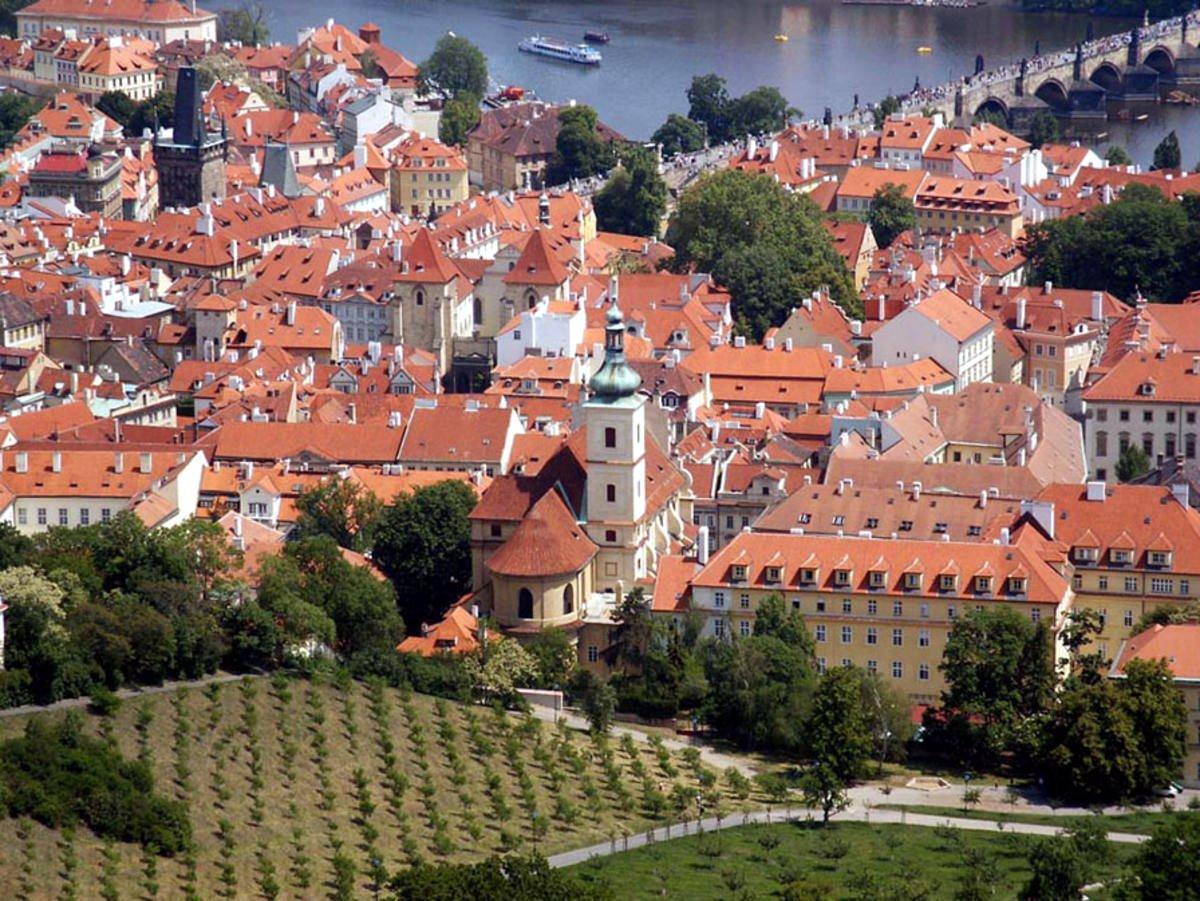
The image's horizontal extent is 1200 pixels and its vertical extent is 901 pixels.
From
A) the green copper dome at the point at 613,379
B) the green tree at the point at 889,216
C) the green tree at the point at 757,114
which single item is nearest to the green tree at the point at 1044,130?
the green tree at the point at 757,114

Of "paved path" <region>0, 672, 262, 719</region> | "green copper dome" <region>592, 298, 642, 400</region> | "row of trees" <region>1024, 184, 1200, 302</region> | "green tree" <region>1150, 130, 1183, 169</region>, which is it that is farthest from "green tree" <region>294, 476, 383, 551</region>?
"green tree" <region>1150, 130, 1183, 169</region>

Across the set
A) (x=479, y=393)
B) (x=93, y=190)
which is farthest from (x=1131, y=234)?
(x=93, y=190)

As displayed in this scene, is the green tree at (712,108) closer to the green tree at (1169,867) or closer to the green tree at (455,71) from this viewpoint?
the green tree at (455,71)

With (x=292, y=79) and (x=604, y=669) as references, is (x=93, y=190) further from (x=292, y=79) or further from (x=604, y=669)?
(x=604, y=669)

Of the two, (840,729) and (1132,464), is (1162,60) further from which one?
(840,729)

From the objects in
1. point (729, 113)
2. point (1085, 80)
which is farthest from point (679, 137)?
point (1085, 80)

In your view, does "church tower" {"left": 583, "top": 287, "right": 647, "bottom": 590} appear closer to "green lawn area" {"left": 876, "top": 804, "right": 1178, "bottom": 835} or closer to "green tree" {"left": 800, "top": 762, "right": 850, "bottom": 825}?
"green tree" {"left": 800, "top": 762, "right": 850, "bottom": 825}

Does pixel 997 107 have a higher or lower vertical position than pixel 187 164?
lower

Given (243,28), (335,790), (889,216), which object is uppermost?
(243,28)
